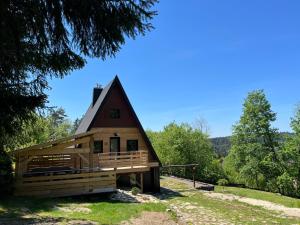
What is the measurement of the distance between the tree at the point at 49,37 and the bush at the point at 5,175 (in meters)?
8.77

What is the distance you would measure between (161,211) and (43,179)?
685cm

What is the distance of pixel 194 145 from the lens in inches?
1753

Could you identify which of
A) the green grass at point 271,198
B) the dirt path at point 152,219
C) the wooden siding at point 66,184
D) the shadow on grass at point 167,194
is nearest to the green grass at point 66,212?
the dirt path at point 152,219

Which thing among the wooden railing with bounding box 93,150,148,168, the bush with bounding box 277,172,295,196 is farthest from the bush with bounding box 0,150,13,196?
the bush with bounding box 277,172,295,196

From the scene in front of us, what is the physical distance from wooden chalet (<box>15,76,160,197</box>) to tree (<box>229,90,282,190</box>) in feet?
61.3

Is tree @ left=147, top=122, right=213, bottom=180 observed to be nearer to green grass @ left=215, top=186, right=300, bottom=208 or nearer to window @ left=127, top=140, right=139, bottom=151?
green grass @ left=215, top=186, right=300, bottom=208

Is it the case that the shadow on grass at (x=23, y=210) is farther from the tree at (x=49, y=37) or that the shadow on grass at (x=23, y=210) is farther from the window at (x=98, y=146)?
the window at (x=98, y=146)

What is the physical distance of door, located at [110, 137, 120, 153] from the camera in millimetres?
23688

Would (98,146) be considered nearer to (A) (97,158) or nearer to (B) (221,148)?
(A) (97,158)

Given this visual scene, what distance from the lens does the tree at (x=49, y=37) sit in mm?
7160

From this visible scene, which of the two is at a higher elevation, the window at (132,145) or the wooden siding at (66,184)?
the window at (132,145)

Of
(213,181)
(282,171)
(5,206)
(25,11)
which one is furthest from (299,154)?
(25,11)

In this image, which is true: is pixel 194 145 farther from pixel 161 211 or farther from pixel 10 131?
pixel 10 131

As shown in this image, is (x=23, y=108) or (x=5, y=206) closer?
(x=23, y=108)
